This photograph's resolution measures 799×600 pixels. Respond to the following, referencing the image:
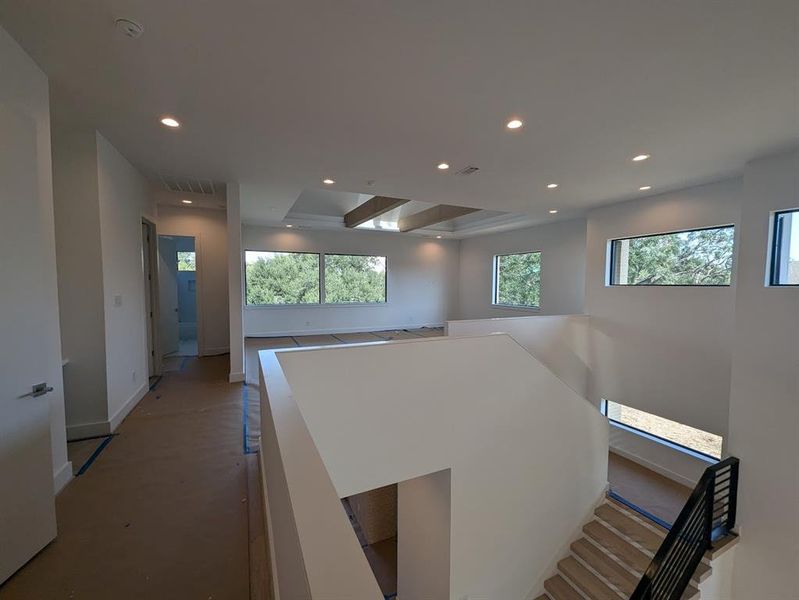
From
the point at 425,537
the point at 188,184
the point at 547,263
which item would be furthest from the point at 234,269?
the point at 547,263

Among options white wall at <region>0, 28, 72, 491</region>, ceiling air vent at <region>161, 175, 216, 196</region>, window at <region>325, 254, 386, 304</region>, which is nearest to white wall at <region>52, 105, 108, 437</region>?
white wall at <region>0, 28, 72, 491</region>

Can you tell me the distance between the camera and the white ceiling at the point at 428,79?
5.32ft

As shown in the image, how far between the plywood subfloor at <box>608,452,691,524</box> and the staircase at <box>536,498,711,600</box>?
0.29m

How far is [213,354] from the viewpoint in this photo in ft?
21.5

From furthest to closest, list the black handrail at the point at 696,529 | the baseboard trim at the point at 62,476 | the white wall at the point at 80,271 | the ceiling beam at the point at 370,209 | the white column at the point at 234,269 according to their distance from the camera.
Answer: the ceiling beam at the point at 370,209 < the white column at the point at 234,269 < the black handrail at the point at 696,529 < the white wall at the point at 80,271 < the baseboard trim at the point at 62,476

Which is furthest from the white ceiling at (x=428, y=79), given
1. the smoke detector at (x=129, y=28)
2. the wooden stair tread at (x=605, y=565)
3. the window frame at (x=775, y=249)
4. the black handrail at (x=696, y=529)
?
the wooden stair tread at (x=605, y=565)

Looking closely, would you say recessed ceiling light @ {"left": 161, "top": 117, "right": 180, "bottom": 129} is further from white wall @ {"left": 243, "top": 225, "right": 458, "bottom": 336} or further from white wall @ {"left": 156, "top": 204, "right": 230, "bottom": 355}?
white wall @ {"left": 243, "top": 225, "right": 458, "bottom": 336}

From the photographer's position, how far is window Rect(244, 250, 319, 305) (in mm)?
8102

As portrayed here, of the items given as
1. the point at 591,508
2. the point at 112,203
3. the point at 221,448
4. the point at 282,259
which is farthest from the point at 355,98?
the point at 282,259

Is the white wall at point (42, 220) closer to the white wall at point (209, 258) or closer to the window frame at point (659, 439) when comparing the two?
the white wall at point (209, 258)

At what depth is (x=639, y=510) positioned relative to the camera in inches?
181

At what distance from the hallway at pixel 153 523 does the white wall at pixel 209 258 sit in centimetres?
343

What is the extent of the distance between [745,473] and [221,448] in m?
5.59

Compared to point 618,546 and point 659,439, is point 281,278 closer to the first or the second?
point 618,546
